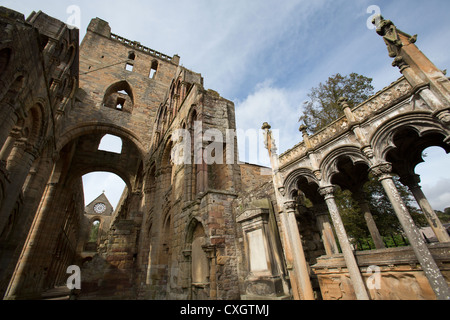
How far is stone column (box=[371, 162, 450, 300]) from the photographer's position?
10.4ft

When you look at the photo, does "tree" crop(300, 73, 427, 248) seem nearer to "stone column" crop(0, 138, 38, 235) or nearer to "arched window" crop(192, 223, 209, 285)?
"arched window" crop(192, 223, 209, 285)

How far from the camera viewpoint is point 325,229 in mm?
6645

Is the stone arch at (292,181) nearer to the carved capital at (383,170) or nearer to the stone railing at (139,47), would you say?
the carved capital at (383,170)

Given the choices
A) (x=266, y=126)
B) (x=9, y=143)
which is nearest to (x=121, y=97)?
(x=9, y=143)

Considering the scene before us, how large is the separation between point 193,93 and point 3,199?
8320 millimetres

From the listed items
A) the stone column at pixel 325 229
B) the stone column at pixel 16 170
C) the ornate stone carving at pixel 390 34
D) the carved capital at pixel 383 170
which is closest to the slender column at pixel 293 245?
the stone column at pixel 325 229

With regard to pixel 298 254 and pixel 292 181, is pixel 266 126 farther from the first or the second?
pixel 298 254

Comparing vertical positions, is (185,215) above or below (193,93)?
below

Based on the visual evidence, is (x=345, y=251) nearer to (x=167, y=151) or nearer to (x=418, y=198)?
(x=418, y=198)

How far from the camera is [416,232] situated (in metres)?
3.56

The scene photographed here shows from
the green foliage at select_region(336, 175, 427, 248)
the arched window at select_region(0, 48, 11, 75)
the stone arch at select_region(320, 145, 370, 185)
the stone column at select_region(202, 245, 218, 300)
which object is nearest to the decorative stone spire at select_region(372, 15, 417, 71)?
the stone arch at select_region(320, 145, 370, 185)

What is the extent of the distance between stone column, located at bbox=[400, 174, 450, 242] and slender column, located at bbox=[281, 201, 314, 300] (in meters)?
2.98

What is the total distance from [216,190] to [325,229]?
3.72 m
